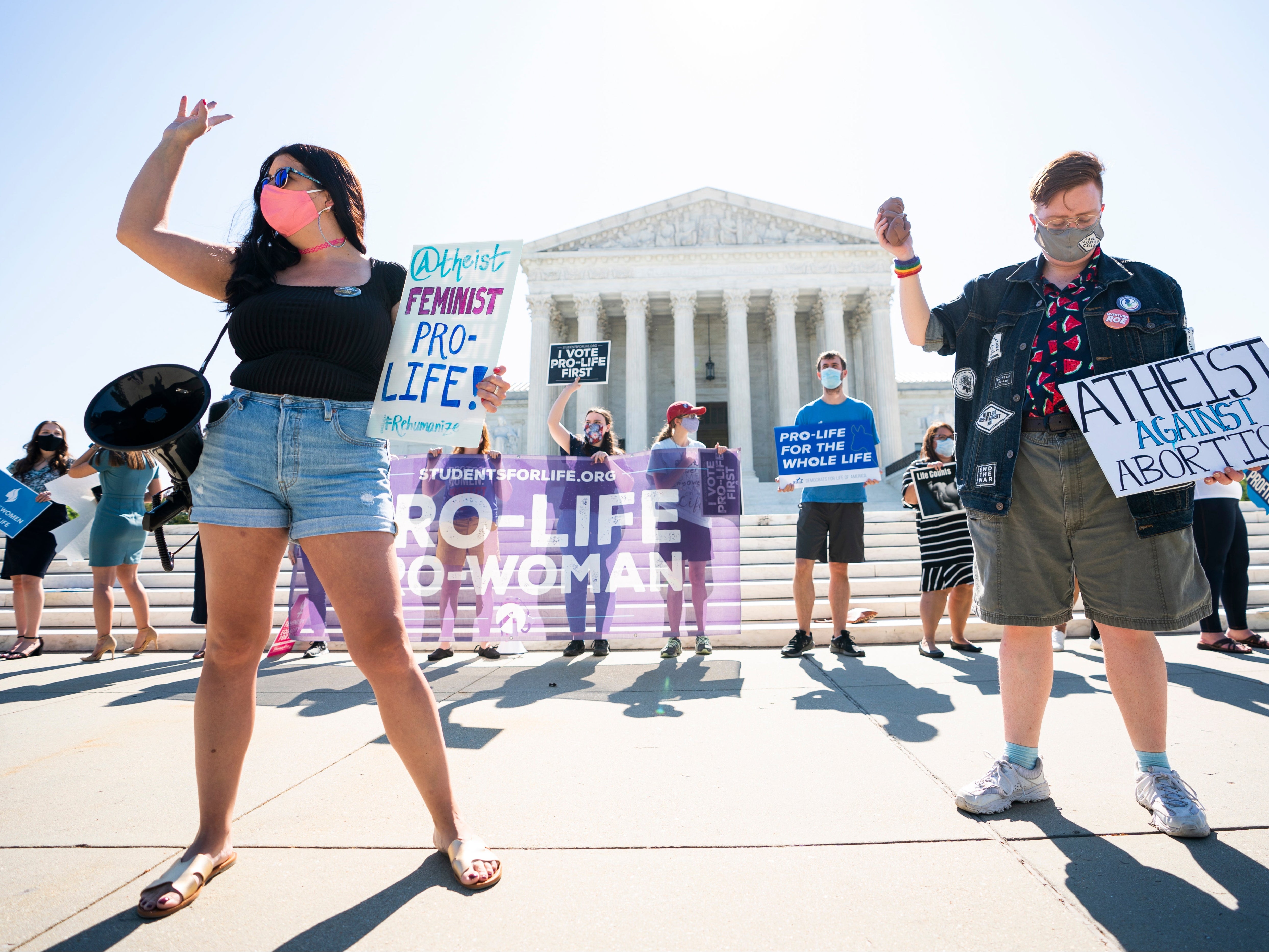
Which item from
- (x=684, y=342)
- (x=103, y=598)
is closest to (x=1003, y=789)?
(x=103, y=598)

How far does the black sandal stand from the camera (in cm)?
511

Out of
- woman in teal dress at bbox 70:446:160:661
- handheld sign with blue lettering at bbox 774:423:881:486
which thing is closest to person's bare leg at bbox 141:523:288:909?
handheld sign with blue lettering at bbox 774:423:881:486

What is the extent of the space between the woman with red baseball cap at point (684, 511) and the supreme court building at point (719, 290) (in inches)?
963

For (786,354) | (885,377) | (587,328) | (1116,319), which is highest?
(587,328)

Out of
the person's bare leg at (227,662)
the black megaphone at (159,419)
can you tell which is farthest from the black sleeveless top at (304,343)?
the person's bare leg at (227,662)

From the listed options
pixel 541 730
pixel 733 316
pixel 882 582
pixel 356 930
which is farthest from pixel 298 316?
pixel 733 316

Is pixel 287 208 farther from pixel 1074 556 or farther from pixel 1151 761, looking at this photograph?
pixel 1151 761

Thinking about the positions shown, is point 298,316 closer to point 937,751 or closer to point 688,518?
point 937,751

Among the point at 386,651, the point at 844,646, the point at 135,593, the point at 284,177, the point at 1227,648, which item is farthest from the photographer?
the point at 135,593

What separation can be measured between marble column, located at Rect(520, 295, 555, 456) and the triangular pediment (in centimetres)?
269

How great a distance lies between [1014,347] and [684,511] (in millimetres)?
3673

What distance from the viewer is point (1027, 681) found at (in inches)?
92.3

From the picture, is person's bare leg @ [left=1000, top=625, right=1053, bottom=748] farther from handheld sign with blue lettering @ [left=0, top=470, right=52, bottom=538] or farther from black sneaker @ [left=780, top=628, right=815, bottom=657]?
handheld sign with blue lettering @ [left=0, top=470, right=52, bottom=538]

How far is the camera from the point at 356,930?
155 centimetres
